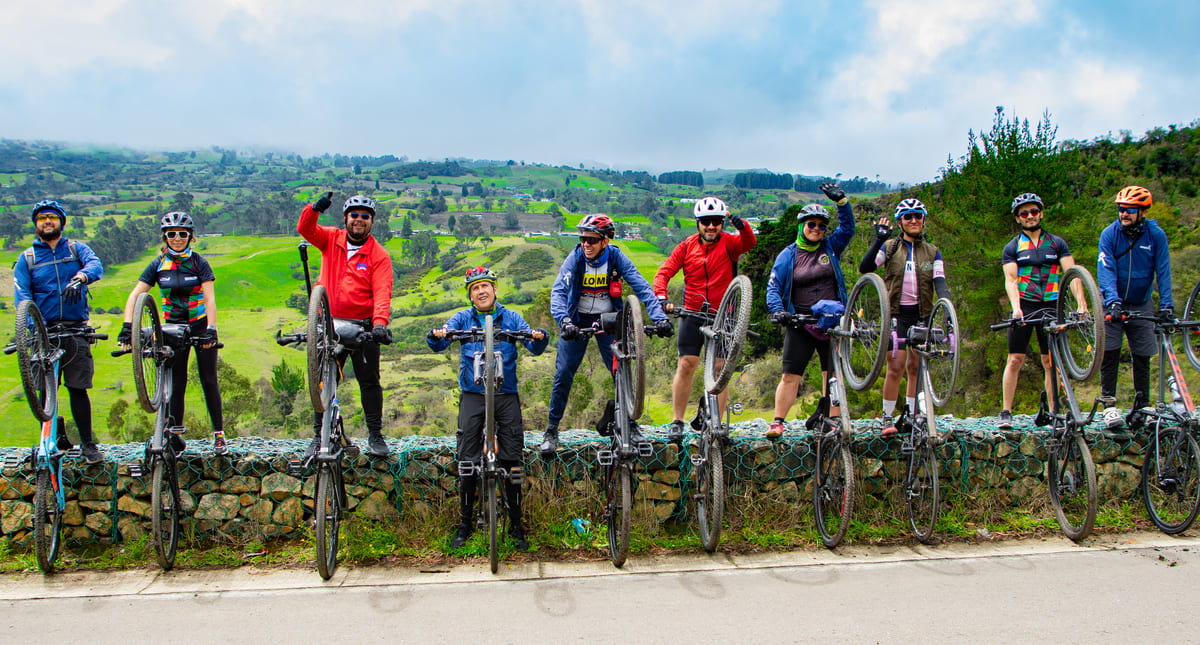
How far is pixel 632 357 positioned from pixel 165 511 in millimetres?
3917

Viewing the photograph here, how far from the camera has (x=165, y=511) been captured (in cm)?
545

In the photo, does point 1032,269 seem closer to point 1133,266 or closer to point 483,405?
point 1133,266

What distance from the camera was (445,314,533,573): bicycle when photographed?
496cm

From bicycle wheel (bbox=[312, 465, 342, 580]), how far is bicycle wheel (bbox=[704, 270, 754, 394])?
3043mm

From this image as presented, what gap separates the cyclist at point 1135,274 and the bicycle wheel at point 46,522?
920 cm

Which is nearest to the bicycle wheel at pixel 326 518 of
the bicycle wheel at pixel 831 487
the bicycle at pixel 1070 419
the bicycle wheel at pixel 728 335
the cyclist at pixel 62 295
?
the cyclist at pixel 62 295

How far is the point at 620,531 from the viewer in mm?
5336

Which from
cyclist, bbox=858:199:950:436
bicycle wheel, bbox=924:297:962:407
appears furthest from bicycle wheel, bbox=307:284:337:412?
bicycle wheel, bbox=924:297:962:407

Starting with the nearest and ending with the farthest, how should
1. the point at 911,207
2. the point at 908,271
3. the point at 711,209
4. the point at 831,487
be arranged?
the point at 831,487 → the point at 711,209 → the point at 911,207 → the point at 908,271

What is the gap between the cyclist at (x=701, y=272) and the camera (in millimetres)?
6375

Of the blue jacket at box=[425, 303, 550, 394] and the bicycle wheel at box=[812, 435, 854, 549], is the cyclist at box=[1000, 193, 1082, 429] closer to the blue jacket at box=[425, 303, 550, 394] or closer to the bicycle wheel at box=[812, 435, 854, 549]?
the bicycle wheel at box=[812, 435, 854, 549]

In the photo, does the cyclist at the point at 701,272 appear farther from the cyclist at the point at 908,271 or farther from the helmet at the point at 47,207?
the helmet at the point at 47,207

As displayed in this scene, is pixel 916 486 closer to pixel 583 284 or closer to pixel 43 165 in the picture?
pixel 583 284

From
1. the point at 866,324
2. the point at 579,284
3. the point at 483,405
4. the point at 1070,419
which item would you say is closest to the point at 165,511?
the point at 483,405
